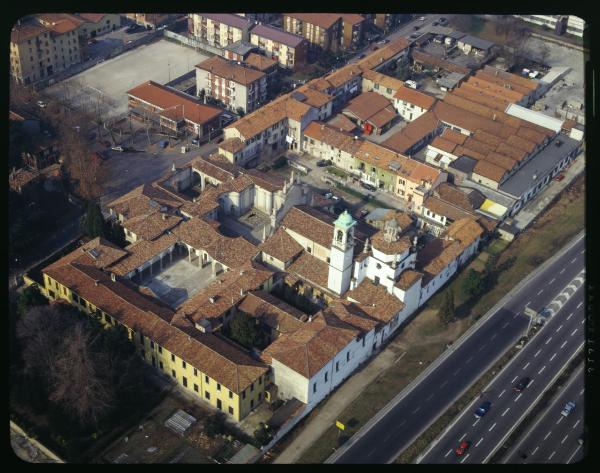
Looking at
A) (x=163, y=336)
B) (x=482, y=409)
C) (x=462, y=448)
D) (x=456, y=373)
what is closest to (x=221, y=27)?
(x=163, y=336)

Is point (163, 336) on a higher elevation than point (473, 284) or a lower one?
higher

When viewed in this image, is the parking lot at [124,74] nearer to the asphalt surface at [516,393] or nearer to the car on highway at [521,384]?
the asphalt surface at [516,393]

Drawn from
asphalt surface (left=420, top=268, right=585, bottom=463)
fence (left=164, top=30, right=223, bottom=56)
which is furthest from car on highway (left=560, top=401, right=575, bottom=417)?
fence (left=164, top=30, right=223, bottom=56)

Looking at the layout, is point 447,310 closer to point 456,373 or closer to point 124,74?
point 456,373

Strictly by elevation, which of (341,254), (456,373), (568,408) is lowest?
(456,373)

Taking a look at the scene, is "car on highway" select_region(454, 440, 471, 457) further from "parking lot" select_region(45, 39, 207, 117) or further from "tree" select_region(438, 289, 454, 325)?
"parking lot" select_region(45, 39, 207, 117)

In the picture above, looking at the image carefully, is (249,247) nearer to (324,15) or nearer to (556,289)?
(556,289)

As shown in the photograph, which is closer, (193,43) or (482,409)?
(482,409)
